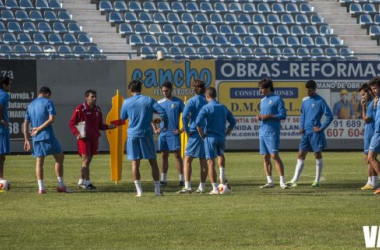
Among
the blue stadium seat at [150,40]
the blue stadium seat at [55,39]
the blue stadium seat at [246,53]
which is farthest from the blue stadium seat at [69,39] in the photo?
the blue stadium seat at [246,53]

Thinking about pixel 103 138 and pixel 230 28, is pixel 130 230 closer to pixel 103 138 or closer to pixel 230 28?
pixel 103 138

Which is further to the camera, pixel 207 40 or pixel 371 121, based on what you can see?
pixel 207 40

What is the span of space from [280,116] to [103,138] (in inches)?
611

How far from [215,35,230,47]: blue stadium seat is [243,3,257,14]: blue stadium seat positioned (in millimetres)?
2511

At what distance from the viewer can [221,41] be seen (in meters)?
38.8

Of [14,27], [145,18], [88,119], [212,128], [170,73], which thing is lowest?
[212,128]

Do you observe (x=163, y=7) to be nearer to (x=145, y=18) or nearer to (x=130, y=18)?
(x=145, y=18)

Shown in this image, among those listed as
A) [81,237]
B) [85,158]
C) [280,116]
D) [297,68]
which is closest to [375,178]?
[280,116]

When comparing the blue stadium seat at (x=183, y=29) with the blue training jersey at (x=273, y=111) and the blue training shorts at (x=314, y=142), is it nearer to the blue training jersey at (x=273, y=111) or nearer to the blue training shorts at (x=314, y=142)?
the blue training shorts at (x=314, y=142)

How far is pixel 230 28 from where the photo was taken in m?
39.8

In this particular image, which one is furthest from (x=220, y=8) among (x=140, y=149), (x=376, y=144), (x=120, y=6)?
(x=140, y=149)

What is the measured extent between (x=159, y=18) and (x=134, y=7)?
111 cm

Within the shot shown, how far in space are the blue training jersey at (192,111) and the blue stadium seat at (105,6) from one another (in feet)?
68.9

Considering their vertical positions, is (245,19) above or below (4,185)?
above
